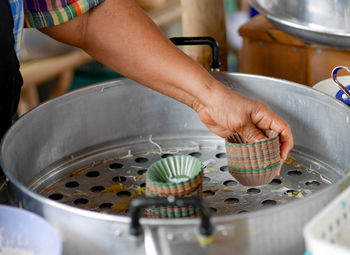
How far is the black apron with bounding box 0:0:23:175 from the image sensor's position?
1.02 m

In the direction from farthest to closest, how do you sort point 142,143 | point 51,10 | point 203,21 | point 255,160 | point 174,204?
point 203,21
point 142,143
point 51,10
point 255,160
point 174,204

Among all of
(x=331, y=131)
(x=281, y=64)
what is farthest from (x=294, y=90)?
(x=281, y=64)

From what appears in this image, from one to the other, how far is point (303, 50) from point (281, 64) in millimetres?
97

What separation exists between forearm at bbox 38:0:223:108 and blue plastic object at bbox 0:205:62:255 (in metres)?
0.47

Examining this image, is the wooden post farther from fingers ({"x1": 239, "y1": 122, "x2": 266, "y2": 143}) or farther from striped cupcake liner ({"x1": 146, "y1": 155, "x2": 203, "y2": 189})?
striped cupcake liner ({"x1": 146, "y1": 155, "x2": 203, "y2": 189})

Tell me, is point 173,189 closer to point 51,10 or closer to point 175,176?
point 175,176

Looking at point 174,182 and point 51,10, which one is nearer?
point 174,182

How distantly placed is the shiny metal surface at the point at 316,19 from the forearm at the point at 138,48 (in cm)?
35

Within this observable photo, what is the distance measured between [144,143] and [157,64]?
0.81ft

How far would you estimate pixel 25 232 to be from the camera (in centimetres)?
80

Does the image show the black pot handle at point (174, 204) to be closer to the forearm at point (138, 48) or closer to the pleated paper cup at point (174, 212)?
the pleated paper cup at point (174, 212)

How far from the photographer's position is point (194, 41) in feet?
4.06

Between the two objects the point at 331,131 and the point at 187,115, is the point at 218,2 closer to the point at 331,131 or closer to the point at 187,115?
the point at 187,115

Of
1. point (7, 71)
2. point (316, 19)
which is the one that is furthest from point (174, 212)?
point (316, 19)
